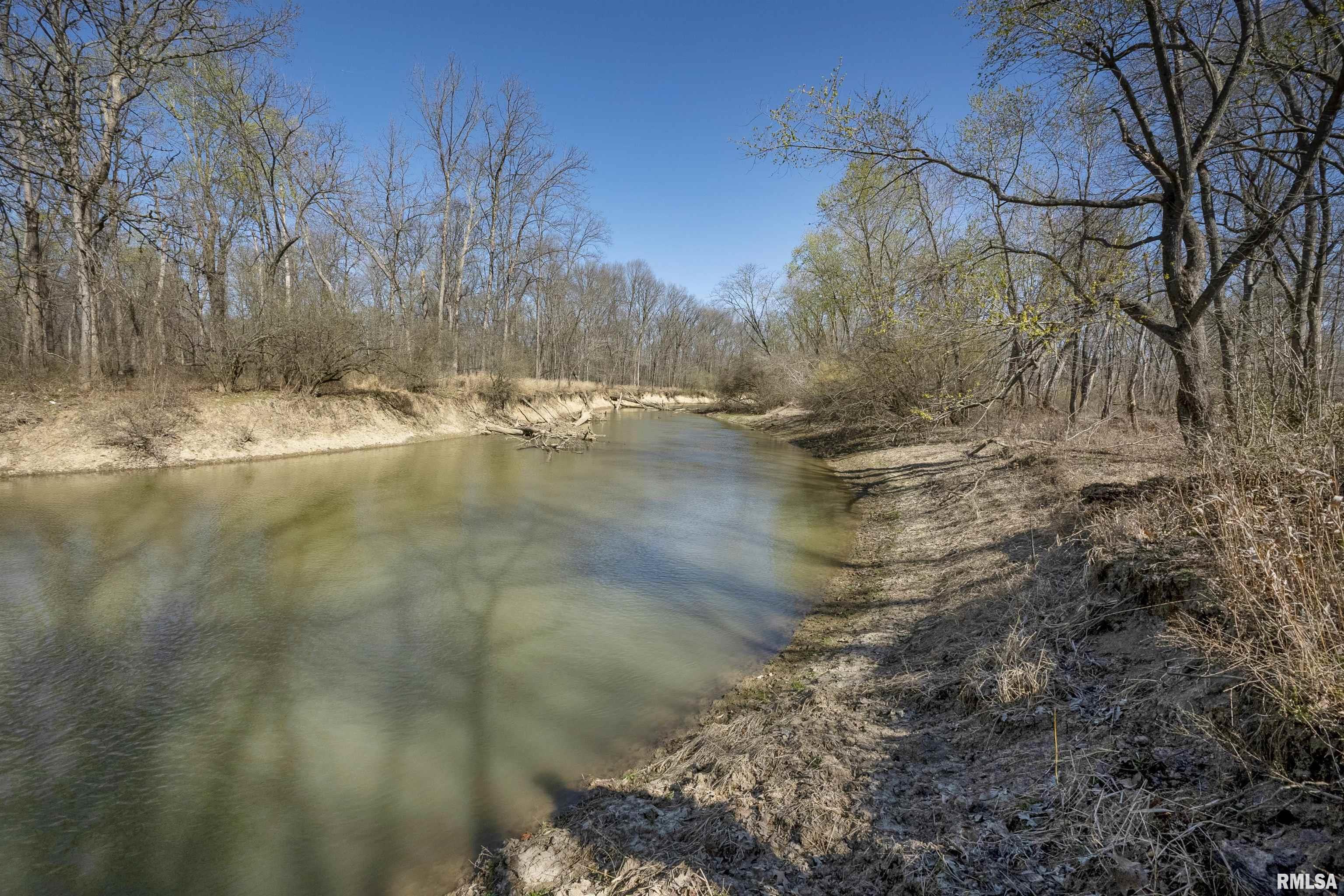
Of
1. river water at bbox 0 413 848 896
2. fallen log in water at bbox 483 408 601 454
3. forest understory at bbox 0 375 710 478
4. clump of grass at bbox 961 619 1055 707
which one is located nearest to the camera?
river water at bbox 0 413 848 896

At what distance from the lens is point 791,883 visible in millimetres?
2684

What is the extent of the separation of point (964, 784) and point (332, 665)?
18.9 ft

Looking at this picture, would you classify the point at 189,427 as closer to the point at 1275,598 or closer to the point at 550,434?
the point at 550,434

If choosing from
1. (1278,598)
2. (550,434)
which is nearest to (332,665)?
(1278,598)

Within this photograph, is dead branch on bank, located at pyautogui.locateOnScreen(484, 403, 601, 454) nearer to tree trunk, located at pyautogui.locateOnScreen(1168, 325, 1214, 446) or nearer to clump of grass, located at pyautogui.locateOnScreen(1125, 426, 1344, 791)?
tree trunk, located at pyautogui.locateOnScreen(1168, 325, 1214, 446)

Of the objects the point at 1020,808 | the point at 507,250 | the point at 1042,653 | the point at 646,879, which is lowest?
the point at 646,879

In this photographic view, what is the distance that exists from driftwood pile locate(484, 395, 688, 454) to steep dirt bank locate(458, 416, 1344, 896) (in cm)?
1652

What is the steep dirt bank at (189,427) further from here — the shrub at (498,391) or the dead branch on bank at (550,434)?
the shrub at (498,391)

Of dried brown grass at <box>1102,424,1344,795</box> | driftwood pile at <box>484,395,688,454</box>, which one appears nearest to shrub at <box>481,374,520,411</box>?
driftwood pile at <box>484,395,688,454</box>

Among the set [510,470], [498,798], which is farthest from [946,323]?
[510,470]

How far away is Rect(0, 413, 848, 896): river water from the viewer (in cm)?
354

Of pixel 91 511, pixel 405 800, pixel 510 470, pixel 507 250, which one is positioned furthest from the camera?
pixel 507 250

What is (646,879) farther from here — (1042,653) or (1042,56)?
(1042,56)

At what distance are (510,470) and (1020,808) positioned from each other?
625 inches
